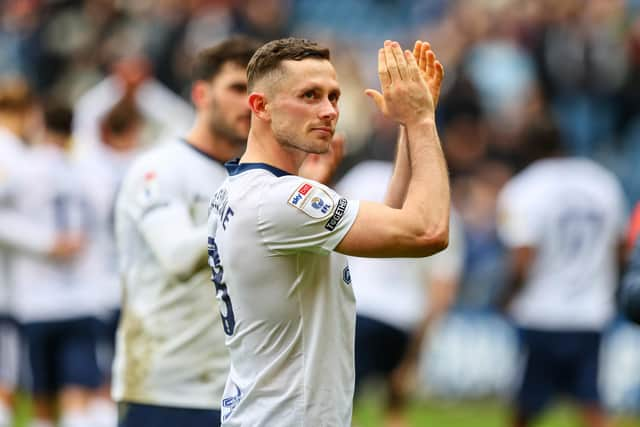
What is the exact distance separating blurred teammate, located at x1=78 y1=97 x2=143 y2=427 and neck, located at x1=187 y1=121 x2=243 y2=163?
4074 millimetres

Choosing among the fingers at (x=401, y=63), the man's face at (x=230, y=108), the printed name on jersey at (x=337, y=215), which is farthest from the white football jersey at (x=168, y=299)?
the fingers at (x=401, y=63)

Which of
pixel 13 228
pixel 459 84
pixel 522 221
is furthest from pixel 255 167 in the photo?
pixel 459 84

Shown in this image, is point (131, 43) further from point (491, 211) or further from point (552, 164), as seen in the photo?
point (552, 164)

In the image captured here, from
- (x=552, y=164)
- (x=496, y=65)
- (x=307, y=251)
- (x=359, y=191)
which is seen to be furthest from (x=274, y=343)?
(x=496, y=65)

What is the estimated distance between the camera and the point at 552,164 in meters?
10.2

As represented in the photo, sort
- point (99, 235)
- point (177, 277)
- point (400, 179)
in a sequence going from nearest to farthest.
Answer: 1. point (400, 179)
2. point (177, 277)
3. point (99, 235)

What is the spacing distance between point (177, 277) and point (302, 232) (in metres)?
1.55

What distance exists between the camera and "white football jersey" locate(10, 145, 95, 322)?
9906 mm

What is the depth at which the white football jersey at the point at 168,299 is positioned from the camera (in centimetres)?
600

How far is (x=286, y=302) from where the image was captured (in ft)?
14.8

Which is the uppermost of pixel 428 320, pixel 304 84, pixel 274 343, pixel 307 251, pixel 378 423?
pixel 304 84

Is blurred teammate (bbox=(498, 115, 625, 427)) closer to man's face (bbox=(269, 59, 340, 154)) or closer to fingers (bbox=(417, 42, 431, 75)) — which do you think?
fingers (bbox=(417, 42, 431, 75))

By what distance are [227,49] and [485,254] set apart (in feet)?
26.0

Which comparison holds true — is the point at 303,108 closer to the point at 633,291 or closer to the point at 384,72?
the point at 384,72
